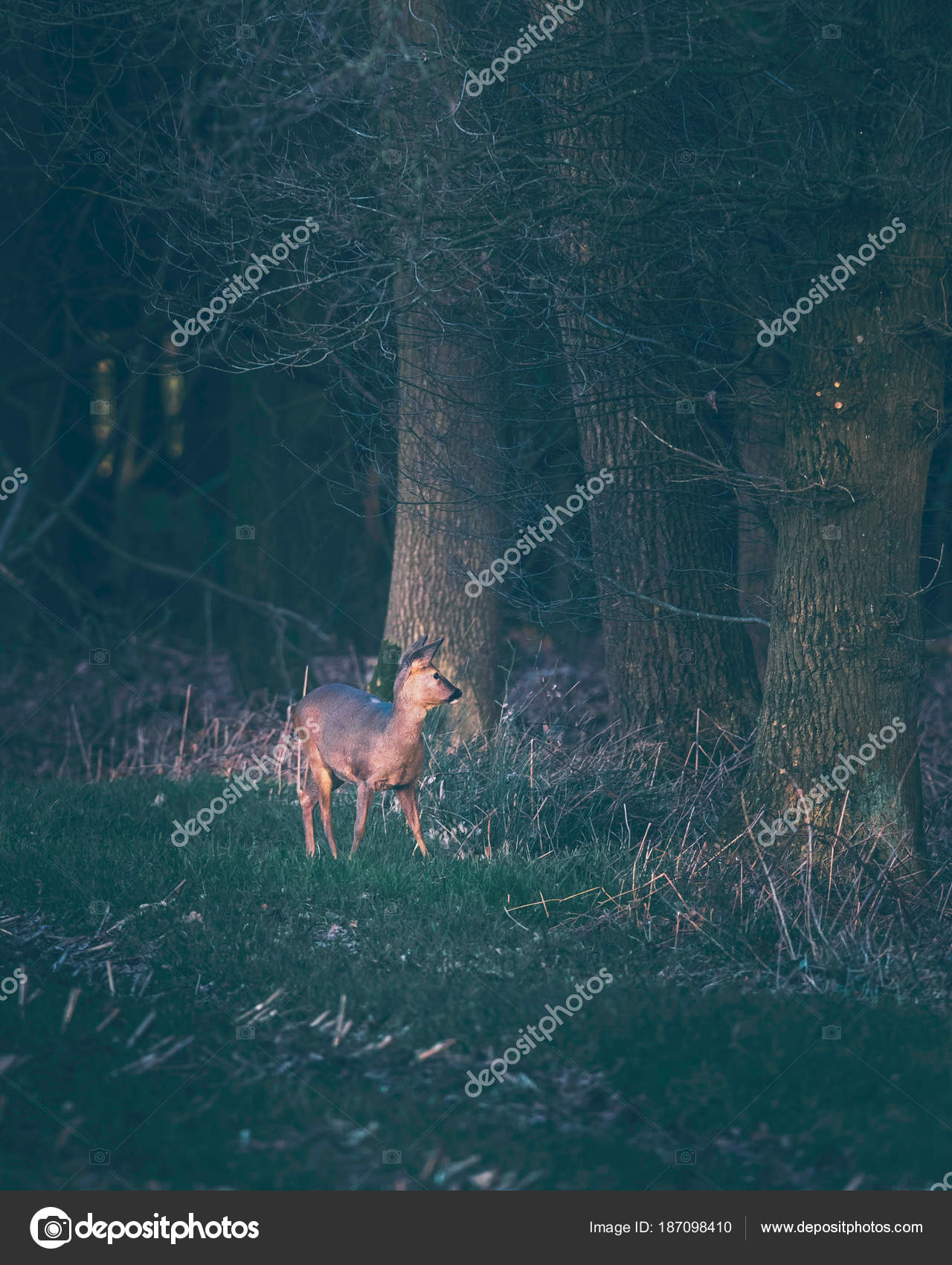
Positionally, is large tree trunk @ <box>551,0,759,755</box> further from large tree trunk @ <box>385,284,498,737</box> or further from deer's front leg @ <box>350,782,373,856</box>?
deer's front leg @ <box>350,782,373,856</box>

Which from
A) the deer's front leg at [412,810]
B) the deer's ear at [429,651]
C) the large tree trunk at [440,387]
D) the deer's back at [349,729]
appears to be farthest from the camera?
the deer's front leg at [412,810]

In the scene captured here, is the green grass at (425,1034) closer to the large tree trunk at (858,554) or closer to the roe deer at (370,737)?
the roe deer at (370,737)

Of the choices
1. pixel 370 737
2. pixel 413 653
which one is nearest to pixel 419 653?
pixel 413 653

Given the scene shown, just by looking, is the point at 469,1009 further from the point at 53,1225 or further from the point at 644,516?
the point at 644,516

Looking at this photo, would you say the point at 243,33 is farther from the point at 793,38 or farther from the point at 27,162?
the point at 27,162

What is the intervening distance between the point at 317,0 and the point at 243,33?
1.49 m

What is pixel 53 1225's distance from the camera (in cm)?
447

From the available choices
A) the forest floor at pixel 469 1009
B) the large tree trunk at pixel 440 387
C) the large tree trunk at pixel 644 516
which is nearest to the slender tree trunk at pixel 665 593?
the large tree trunk at pixel 644 516

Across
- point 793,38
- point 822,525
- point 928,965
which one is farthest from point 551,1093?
point 793,38

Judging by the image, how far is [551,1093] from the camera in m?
5.22

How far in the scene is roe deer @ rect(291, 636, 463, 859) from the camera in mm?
7711

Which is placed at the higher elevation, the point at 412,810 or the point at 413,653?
the point at 413,653

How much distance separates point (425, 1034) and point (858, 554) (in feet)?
13.0

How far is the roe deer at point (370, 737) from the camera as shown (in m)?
7.71
